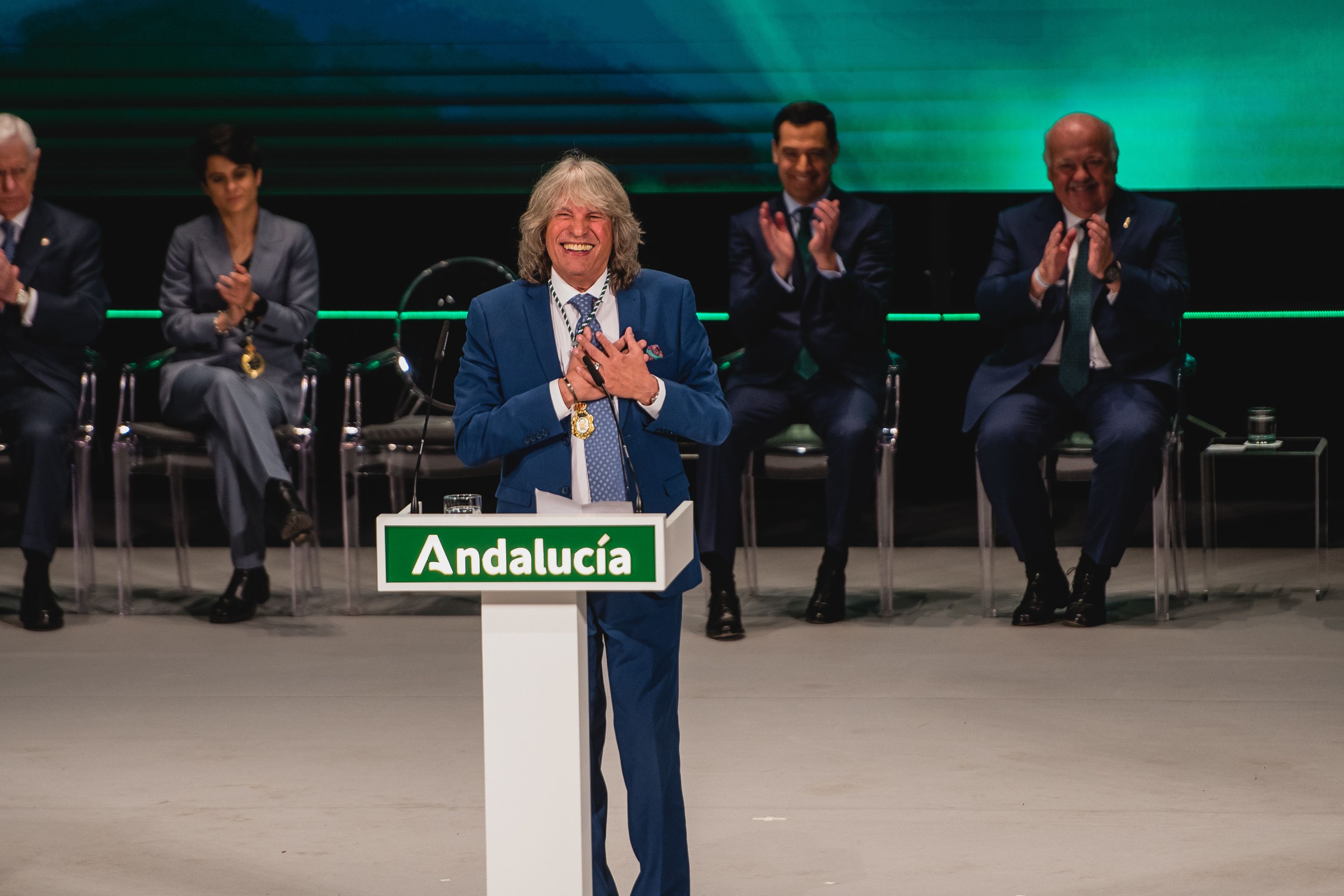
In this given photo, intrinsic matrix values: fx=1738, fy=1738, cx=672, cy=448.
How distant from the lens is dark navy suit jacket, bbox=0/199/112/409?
16.7 ft

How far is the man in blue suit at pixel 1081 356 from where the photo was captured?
4.81 metres

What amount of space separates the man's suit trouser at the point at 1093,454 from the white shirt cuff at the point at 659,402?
2.61 m

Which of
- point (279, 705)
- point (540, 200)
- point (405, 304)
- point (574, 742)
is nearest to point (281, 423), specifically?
point (405, 304)

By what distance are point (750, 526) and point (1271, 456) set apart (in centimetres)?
164

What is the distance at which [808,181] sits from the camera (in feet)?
16.8

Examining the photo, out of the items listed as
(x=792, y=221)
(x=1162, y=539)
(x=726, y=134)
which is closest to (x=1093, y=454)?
(x=1162, y=539)

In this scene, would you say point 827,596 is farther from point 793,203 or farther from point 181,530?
point 181,530

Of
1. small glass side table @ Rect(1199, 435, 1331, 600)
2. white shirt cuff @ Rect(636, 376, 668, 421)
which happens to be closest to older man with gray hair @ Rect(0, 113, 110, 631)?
white shirt cuff @ Rect(636, 376, 668, 421)

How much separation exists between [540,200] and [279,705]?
185 cm

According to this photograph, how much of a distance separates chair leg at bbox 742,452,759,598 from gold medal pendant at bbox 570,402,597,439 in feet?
9.27

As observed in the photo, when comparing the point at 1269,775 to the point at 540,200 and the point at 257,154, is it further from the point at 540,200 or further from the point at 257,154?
the point at 257,154

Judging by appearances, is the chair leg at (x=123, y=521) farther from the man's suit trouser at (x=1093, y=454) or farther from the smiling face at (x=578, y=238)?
the smiling face at (x=578, y=238)

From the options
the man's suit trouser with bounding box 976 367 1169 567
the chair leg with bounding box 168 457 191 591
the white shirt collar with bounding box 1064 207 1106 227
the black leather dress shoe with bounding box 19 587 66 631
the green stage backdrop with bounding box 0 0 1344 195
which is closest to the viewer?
the man's suit trouser with bounding box 976 367 1169 567

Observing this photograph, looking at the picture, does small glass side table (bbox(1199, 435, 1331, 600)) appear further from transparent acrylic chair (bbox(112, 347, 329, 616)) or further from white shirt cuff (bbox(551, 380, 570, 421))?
white shirt cuff (bbox(551, 380, 570, 421))
